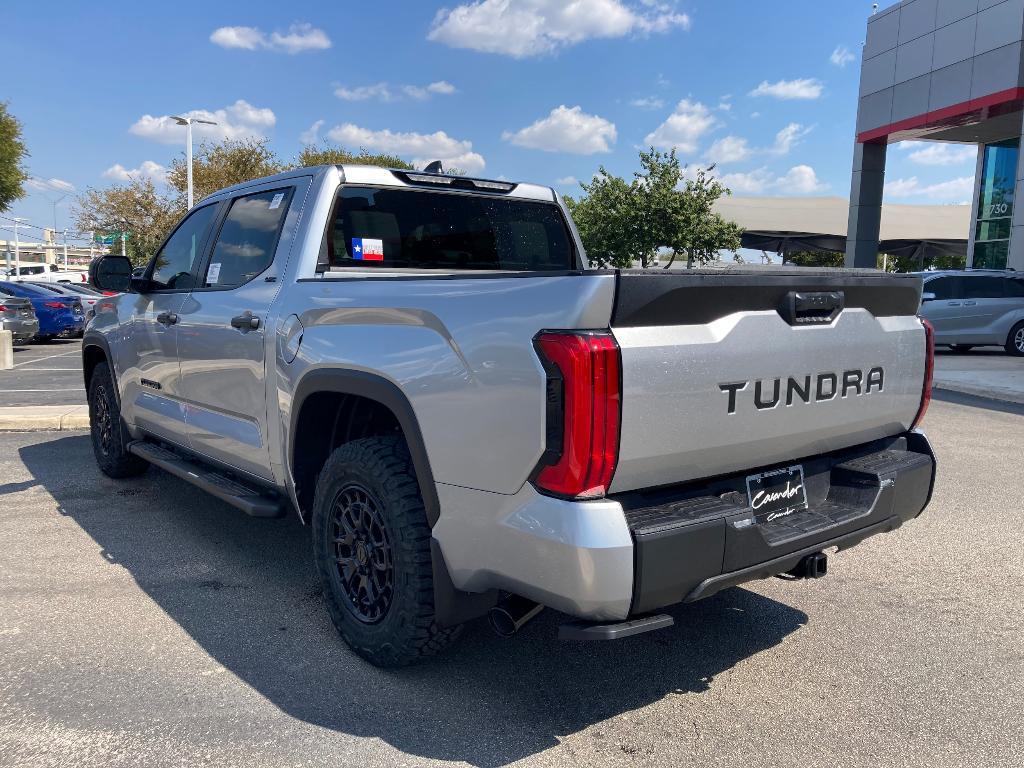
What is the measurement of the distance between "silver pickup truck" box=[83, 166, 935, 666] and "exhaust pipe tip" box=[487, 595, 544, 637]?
1 cm

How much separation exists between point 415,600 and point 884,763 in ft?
5.21

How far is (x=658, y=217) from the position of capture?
34531 millimetres

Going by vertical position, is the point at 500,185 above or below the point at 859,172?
below

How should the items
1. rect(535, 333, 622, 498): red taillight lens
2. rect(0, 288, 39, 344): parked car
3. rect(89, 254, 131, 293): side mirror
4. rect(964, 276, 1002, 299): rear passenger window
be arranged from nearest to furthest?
rect(535, 333, 622, 498): red taillight lens, rect(89, 254, 131, 293): side mirror, rect(0, 288, 39, 344): parked car, rect(964, 276, 1002, 299): rear passenger window

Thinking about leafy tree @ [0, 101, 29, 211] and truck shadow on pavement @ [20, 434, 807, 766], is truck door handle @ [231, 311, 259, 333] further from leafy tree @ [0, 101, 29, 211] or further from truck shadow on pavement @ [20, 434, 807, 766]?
leafy tree @ [0, 101, 29, 211]

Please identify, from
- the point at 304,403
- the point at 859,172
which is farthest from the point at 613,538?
the point at 859,172

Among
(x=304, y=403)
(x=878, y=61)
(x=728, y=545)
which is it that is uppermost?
(x=878, y=61)

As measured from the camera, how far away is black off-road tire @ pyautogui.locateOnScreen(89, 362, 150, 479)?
564 cm

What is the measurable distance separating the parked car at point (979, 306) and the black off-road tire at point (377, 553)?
15.9 meters

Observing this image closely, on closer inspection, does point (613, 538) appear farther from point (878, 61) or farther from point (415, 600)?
point (878, 61)

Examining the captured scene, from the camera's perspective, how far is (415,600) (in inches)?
111

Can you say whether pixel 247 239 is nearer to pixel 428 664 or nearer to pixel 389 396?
pixel 389 396

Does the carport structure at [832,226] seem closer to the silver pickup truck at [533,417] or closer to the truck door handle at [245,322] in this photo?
the silver pickup truck at [533,417]

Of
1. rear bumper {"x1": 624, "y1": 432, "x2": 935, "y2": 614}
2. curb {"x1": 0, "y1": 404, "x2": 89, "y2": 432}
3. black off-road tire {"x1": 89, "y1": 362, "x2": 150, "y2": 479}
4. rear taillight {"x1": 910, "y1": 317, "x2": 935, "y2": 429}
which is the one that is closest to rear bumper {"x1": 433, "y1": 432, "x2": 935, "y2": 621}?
rear bumper {"x1": 624, "y1": 432, "x2": 935, "y2": 614}
